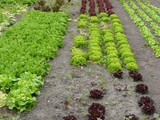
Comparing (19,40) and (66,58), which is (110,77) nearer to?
(66,58)

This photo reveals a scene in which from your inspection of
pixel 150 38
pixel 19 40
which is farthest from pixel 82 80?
pixel 150 38

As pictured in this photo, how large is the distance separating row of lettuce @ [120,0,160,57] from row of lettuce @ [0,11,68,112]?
4606 mm

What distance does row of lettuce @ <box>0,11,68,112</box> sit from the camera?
10.5 metres

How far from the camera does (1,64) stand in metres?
12.8

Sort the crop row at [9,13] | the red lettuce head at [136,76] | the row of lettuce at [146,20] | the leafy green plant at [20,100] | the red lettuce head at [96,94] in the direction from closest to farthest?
the leafy green plant at [20,100], the red lettuce head at [96,94], the red lettuce head at [136,76], the row of lettuce at [146,20], the crop row at [9,13]

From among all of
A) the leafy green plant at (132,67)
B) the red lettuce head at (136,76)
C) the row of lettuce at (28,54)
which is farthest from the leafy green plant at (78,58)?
the red lettuce head at (136,76)

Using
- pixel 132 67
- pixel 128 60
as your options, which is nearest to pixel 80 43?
pixel 128 60

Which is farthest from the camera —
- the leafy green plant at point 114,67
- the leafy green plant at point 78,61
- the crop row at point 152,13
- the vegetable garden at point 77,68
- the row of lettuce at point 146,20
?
the crop row at point 152,13

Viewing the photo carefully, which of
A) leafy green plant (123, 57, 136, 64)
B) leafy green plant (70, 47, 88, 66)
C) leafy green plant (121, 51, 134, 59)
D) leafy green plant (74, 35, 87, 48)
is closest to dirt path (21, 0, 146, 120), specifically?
leafy green plant (70, 47, 88, 66)

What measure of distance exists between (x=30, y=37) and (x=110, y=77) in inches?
213

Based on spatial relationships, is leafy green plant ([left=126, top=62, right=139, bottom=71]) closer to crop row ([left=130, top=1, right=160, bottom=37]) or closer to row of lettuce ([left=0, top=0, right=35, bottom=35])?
crop row ([left=130, top=1, right=160, bottom=37])

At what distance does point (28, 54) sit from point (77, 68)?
7.14ft

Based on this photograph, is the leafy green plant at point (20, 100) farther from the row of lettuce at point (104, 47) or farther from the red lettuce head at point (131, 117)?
the row of lettuce at point (104, 47)

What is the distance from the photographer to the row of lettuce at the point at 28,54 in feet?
34.4
